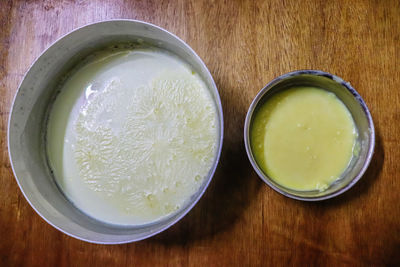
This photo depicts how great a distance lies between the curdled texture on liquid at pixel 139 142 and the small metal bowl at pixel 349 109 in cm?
11

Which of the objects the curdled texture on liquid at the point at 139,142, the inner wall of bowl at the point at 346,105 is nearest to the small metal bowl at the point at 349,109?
the inner wall of bowl at the point at 346,105

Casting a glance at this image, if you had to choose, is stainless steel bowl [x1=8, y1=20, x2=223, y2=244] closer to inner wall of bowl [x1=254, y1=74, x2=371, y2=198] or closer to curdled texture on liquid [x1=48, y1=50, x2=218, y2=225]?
curdled texture on liquid [x1=48, y1=50, x2=218, y2=225]

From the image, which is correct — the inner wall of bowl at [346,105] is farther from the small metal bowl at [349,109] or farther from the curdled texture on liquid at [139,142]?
the curdled texture on liquid at [139,142]

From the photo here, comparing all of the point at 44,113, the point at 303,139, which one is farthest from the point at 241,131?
the point at 44,113

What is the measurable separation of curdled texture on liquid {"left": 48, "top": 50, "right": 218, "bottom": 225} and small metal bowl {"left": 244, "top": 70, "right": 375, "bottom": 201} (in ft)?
0.35

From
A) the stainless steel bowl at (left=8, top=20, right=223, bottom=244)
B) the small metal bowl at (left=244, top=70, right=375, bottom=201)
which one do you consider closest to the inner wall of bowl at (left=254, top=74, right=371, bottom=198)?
the small metal bowl at (left=244, top=70, right=375, bottom=201)

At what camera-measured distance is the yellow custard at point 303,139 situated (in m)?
0.57

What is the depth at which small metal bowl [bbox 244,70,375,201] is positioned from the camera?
54 cm

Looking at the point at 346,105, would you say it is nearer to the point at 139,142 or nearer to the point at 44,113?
the point at 139,142

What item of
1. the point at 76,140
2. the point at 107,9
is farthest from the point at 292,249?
the point at 107,9

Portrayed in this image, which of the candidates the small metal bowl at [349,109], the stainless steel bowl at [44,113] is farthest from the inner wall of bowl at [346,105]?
the stainless steel bowl at [44,113]

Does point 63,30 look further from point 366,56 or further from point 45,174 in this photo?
point 366,56

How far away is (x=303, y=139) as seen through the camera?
1.89 ft

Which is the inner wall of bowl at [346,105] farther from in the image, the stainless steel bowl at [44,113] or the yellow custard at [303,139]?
the stainless steel bowl at [44,113]
